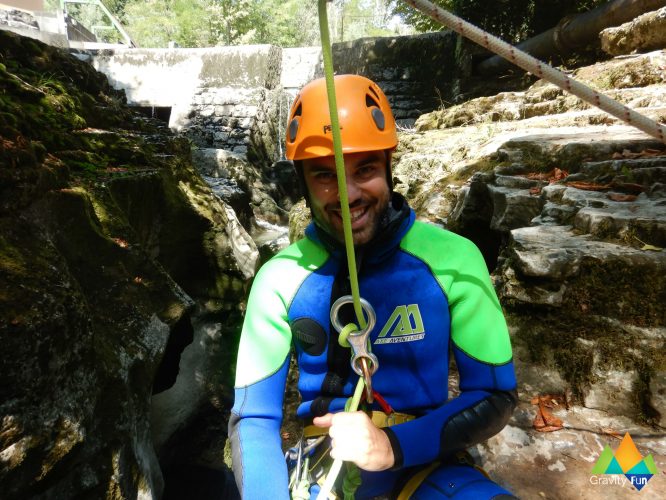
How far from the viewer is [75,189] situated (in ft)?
8.09

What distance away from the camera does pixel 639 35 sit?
5473 mm

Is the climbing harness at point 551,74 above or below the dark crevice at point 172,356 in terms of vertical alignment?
above

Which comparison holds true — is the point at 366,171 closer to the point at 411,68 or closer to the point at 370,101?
the point at 370,101

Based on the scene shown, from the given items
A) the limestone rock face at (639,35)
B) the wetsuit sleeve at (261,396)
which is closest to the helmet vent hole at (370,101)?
the wetsuit sleeve at (261,396)

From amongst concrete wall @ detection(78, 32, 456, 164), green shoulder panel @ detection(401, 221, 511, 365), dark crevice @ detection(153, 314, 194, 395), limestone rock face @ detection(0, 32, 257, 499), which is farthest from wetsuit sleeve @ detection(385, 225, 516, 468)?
concrete wall @ detection(78, 32, 456, 164)

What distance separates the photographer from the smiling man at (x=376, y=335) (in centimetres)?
126

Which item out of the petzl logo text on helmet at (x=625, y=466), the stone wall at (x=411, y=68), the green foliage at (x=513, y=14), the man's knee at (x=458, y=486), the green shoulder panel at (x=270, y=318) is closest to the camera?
the man's knee at (x=458, y=486)

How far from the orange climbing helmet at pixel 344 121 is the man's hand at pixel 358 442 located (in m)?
0.90

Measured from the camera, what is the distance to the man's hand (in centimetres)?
106

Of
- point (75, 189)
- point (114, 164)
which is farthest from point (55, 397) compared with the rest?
point (114, 164)

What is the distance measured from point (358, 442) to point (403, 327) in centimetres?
46

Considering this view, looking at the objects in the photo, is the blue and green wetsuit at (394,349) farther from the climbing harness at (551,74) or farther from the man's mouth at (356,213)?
the climbing harness at (551,74)

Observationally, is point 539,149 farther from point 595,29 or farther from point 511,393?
point 595,29

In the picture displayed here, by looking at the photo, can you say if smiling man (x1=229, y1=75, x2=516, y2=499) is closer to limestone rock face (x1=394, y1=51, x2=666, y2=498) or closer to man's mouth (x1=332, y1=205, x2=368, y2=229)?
man's mouth (x1=332, y1=205, x2=368, y2=229)
